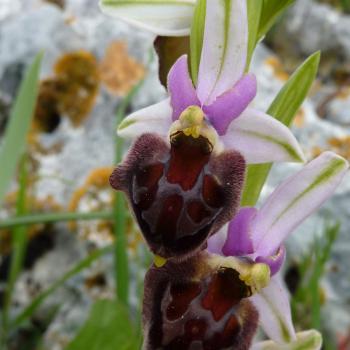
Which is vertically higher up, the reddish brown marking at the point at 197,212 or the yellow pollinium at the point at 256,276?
the reddish brown marking at the point at 197,212

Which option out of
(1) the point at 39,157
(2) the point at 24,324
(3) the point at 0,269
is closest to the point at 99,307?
(2) the point at 24,324

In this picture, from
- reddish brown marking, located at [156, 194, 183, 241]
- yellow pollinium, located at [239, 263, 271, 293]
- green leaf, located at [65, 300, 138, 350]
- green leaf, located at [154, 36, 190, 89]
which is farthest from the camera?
green leaf, located at [65, 300, 138, 350]

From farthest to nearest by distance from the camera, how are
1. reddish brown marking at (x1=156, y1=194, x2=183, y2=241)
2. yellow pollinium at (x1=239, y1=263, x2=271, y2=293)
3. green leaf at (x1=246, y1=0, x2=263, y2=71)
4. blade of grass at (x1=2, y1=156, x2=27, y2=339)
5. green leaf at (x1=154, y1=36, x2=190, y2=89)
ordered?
blade of grass at (x1=2, y1=156, x2=27, y2=339)
green leaf at (x1=154, y1=36, x2=190, y2=89)
green leaf at (x1=246, y1=0, x2=263, y2=71)
yellow pollinium at (x1=239, y1=263, x2=271, y2=293)
reddish brown marking at (x1=156, y1=194, x2=183, y2=241)

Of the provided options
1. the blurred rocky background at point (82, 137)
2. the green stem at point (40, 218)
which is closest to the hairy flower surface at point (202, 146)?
the green stem at point (40, 218)

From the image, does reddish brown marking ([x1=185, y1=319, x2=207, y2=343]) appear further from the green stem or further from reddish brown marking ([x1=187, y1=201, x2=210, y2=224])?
the green stem

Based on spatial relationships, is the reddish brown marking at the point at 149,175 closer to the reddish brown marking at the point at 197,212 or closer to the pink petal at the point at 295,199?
the reddish brown marking at the point at 197,212

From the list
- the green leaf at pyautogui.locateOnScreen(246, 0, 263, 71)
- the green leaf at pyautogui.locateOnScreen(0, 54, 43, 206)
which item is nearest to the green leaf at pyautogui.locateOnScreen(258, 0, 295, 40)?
the green leaf at pyautogui.locateOnScreen(246, 0, 263, 71)

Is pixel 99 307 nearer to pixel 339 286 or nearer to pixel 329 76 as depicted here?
pixel 339 286
